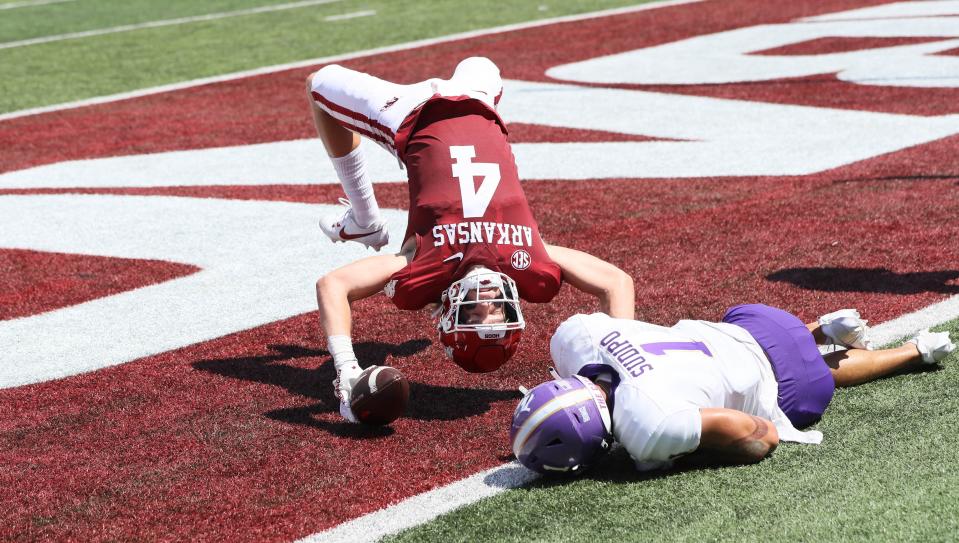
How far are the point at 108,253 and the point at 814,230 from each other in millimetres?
3941

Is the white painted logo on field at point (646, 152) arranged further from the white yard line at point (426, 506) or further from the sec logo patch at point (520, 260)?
the white yard line at point (426, 506)

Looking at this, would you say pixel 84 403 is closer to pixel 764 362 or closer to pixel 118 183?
pixel 764 362

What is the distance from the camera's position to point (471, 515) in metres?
3.79

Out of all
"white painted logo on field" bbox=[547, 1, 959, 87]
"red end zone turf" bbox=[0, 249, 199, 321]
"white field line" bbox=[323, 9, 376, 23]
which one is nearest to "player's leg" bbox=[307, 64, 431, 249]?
"red end zone turf" bbox=[0, 249, 199, 321]

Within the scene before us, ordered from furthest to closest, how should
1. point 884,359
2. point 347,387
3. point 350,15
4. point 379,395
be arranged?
1. point 350,15
2. point 884,359
3. point 347,387
4. point 379,395

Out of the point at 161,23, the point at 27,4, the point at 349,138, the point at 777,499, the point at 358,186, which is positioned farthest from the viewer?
the point at 27,4

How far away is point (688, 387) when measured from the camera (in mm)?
3967

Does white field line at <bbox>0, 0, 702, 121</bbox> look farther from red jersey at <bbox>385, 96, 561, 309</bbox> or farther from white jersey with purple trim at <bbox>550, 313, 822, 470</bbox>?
white jersey with purple trim at <bbox>550, 313, 822, 470</bbox>

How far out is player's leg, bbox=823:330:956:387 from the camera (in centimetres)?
464

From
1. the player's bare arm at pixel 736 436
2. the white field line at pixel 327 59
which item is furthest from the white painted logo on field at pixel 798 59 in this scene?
the player's bare arm at pixel 736 436

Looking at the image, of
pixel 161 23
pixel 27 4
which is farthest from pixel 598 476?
pixel 27 4

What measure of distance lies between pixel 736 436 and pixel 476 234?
4.29ft

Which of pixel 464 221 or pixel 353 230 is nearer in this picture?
pixel 464 221

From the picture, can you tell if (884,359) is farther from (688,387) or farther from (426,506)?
(426,506)
